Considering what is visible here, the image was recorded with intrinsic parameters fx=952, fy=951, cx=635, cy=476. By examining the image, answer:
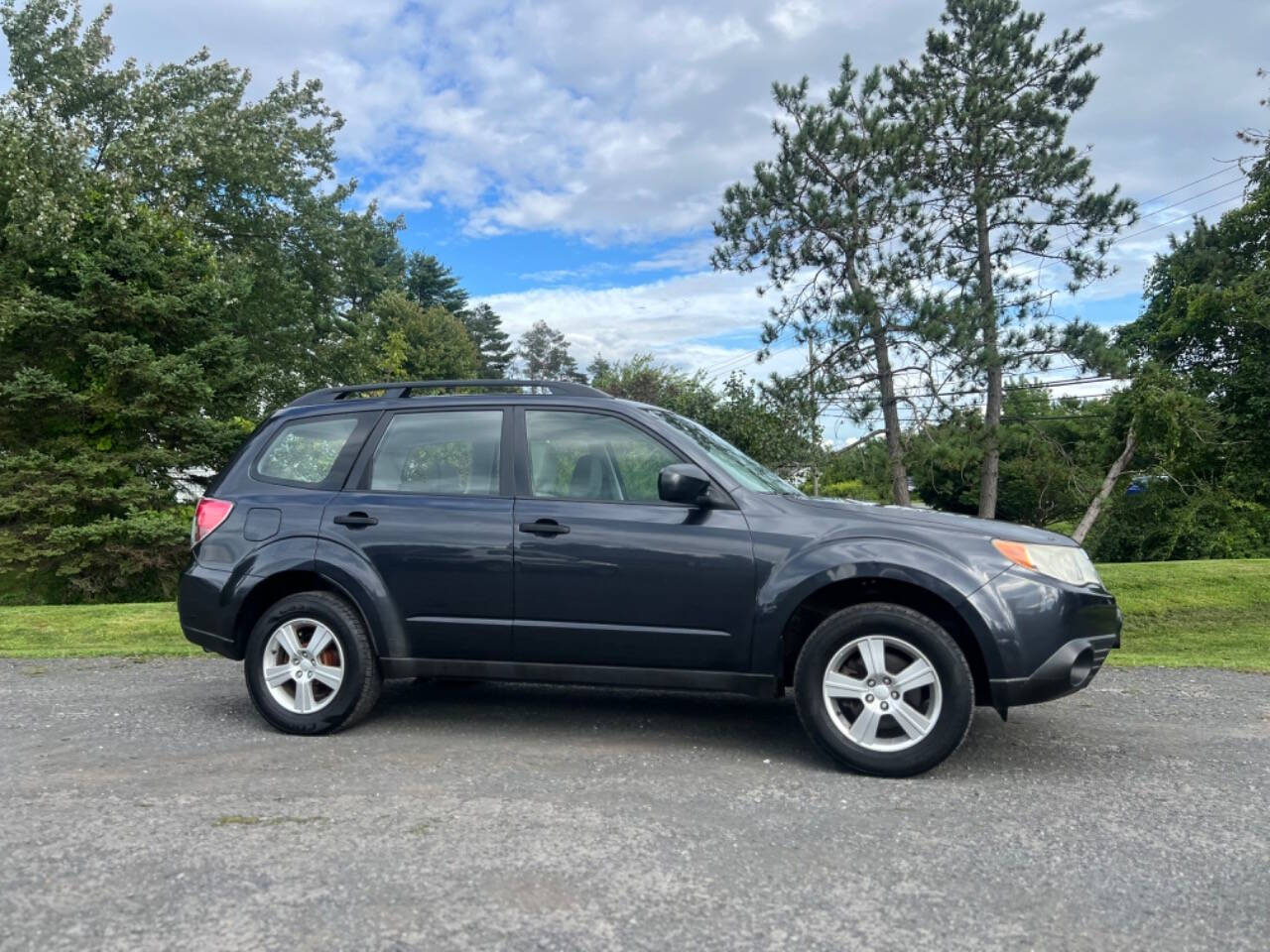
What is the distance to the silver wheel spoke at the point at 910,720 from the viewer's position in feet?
13.7

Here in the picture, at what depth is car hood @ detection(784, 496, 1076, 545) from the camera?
4.41 m

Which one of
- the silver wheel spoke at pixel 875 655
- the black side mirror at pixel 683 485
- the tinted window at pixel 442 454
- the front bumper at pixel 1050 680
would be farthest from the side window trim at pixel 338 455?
the front bumper at pixel 1050 680

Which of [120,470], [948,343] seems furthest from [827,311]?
[120,470]

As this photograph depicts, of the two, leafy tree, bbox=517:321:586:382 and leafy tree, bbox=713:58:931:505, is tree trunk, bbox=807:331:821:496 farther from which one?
leafy tree, bbox=517:321:586:382

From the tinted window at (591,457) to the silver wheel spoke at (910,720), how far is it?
1.51 m

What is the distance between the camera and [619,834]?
349 cm

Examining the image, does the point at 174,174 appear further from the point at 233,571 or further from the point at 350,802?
the point at 350,802

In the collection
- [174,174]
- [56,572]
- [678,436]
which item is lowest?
[56,572]

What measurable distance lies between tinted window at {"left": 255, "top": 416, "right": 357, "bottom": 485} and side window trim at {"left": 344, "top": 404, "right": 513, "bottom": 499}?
0.16 meters

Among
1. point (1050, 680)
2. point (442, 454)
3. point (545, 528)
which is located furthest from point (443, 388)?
point (1050, 680)

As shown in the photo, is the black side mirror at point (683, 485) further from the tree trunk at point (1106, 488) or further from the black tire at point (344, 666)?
the tree trunk at point (1106, 488)

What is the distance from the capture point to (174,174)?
21125 mm

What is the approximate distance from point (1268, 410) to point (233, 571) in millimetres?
30282

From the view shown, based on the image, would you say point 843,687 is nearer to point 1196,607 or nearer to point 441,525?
point 441,525
